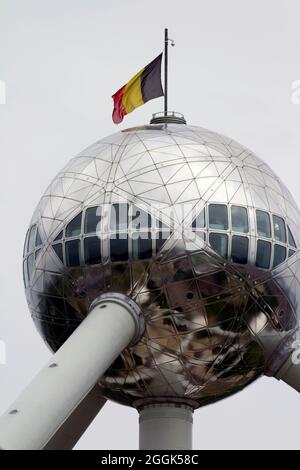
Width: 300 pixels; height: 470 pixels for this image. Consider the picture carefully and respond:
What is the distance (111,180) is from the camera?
22531 millimetres

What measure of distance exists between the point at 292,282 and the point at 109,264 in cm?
343

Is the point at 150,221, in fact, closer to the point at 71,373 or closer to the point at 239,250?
the point at 239,250

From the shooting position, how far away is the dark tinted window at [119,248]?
21859 millimetres

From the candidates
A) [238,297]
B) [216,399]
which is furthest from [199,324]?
[216,399]

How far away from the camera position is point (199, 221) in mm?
22031

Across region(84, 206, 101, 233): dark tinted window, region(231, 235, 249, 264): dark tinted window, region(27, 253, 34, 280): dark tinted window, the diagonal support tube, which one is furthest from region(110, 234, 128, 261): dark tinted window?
region(27, 253, 34, 280): dark tinted window

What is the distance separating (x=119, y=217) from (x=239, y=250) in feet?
7.03

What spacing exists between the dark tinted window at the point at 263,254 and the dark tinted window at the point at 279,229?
36 cm

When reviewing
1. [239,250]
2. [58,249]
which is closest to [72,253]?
[58,249]

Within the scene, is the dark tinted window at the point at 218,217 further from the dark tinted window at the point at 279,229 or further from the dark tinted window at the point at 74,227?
the dark tinted window at the point at 74,227

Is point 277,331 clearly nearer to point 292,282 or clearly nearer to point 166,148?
point 292,282

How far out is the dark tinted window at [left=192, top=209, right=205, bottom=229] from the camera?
22.0m

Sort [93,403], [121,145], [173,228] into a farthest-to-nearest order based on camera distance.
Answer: [93,403]
[121,145]
[173,228]

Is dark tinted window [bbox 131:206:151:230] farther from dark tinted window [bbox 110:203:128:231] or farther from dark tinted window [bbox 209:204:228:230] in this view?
dark tinted window [bbox 209:204:228:230]
